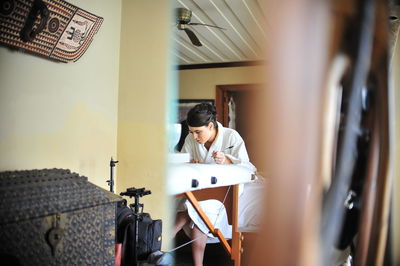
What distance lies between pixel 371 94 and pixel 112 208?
1207 mm

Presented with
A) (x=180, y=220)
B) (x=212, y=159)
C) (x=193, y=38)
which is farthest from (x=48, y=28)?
(x=180, y=220)

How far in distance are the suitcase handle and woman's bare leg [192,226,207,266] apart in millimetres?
1022

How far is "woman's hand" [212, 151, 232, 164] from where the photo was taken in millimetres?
1052

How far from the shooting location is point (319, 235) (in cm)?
24

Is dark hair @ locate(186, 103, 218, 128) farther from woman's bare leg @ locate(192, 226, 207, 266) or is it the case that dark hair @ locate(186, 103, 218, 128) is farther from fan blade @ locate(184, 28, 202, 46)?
woman's bare leg @ locate(192, 226, 207, 266)

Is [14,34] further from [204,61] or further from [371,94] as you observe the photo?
[371,94]

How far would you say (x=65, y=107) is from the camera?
160 centimetres

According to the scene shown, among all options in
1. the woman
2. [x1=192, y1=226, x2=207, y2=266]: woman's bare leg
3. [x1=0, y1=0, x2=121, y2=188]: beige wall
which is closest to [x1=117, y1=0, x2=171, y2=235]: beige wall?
[x1=0, y1=0, x2=121, y2=188]: beige wall

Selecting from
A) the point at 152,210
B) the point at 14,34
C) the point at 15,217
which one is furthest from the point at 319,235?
the point at 152,210

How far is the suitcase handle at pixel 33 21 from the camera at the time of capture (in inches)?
50.2

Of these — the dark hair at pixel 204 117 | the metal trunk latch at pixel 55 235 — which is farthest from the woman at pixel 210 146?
the metal trunk latch at pixel 55 235

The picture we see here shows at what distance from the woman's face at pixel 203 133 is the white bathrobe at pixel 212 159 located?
0.06 feet

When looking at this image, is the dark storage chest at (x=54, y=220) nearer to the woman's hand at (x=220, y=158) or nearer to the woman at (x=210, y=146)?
the woman at (x=210, y=146)

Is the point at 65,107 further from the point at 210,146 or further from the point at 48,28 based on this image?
the point at 210,146
